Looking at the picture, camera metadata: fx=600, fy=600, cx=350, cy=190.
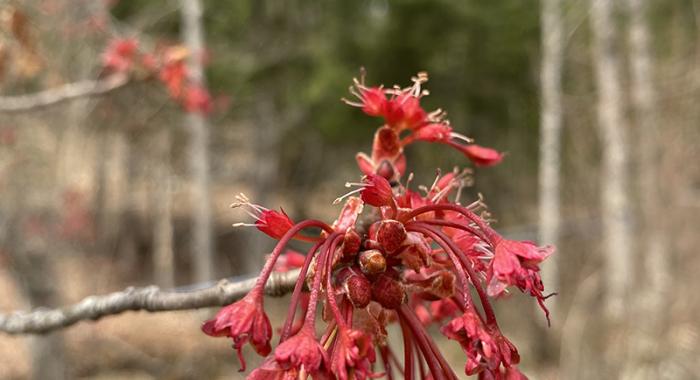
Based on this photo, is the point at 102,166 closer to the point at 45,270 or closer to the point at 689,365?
the point at 45,270

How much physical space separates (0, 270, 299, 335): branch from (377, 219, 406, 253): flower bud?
0.17m

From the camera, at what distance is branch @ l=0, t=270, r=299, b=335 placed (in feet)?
3.53

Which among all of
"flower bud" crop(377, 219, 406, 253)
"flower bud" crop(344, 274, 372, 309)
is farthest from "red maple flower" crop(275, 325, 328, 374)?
"flower bud" crop(377, 219, 406, 253)

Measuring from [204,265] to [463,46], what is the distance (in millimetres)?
4903

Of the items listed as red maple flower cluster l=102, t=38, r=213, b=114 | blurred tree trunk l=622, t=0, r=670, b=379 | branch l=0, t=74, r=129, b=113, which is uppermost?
red maple flower cluster l=102, t=38, r=213, b=114

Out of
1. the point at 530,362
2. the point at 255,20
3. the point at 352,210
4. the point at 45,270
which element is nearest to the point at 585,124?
the point at 530,362

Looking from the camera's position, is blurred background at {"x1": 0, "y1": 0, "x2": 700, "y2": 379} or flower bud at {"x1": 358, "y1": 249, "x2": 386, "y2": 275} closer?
flower bud at {"x1": 358, "y1": 249, "x2": 386, "y2": 275}

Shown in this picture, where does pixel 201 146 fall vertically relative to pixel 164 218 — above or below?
above

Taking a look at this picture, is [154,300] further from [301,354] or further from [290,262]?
[301,354]

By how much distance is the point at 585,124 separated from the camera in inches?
426

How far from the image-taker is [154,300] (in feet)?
3.91

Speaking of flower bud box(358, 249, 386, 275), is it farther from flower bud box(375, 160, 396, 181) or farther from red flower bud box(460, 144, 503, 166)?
red flower bud box(460, 144, 503, 166)

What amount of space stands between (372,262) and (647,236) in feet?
25.5

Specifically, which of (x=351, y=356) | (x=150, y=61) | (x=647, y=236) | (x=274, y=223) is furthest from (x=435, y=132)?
(x=647, y=236)
